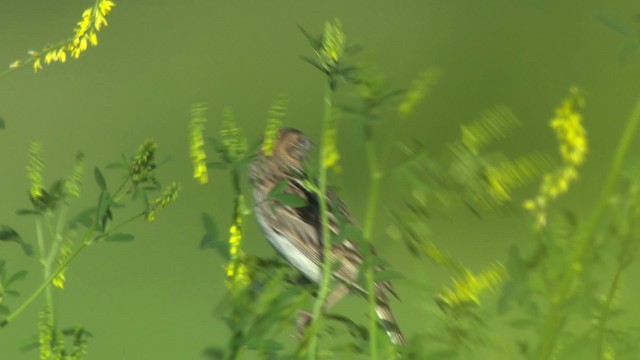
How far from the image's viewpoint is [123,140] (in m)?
5.79

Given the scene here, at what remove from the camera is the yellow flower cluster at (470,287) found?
160 cm

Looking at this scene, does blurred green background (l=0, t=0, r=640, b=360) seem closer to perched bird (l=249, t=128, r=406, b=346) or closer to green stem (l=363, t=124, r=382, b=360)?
perched bird (l=249, t=128, r=406, b=346)

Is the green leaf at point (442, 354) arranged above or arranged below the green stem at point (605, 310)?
below

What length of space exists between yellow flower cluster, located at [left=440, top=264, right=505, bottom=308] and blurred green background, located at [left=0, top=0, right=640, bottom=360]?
9.69 ft

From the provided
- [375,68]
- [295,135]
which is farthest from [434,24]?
[375,68]

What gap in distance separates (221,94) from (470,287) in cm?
456

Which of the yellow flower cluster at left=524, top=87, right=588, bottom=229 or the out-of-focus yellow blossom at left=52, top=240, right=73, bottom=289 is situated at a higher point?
the yellow flower cluster at left=524, top=87, right=588, bottom=229

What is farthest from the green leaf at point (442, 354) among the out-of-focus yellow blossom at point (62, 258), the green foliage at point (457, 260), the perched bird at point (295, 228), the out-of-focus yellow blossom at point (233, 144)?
the perched bird at point (295, 228)

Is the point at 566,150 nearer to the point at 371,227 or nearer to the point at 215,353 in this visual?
the point at 371,227

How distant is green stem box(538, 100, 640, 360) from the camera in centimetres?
154

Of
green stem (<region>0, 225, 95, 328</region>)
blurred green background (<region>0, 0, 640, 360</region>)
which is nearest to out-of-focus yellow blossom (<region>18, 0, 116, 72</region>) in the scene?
green stem (<region>0, 225, 95, 328</region>)

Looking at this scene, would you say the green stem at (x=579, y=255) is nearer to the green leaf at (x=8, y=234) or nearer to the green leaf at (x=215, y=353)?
the green leaf at (x=215, y=353)

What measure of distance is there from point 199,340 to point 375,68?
9.35ft

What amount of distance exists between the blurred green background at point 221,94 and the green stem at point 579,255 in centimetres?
301
